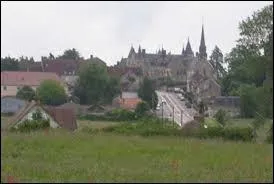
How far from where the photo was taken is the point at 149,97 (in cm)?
6794

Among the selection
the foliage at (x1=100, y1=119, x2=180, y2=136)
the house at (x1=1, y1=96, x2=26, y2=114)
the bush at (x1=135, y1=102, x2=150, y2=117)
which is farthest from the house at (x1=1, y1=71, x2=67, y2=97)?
the bush at (x1=135, y1=102, x2=150, y2=117)

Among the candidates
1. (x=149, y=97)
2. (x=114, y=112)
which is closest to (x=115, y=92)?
(x=149, y=97)

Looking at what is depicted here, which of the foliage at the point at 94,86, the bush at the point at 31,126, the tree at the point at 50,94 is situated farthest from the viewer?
the foliage at the point at 94,86

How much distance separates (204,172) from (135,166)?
1521 mm

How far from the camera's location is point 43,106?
3106 cm

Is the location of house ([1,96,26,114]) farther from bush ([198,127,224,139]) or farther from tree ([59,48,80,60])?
tree ([59,48,80,60])

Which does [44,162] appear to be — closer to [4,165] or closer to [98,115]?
[4,165]

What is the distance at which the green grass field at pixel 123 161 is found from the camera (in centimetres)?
897

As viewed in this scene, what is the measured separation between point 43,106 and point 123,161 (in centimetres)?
1982

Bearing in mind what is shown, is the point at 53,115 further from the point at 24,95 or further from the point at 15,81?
the point at 15,81

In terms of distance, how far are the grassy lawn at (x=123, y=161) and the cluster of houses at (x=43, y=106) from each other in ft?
3.05

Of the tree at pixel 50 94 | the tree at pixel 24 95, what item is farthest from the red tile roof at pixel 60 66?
the tree at pixel 24 95

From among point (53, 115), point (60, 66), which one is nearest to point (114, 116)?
point (53, 115)

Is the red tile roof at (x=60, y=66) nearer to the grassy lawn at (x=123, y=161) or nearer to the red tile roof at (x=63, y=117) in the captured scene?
the red tile roof at (x=63, y=117)
